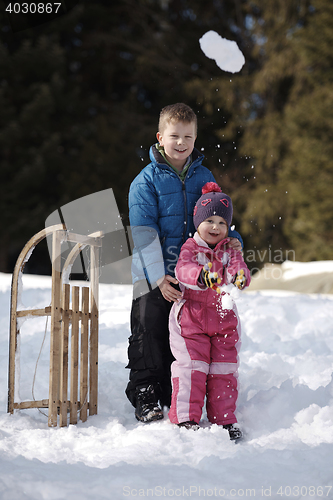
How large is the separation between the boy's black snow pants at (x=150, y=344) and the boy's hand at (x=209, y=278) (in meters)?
0.38

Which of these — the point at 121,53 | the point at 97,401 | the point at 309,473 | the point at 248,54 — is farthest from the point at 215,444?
the point at 121,53

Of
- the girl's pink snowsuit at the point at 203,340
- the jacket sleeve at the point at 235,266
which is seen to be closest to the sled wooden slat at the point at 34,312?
the girl's pink snowsuit at the point at 203,340

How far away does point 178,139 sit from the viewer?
260cm

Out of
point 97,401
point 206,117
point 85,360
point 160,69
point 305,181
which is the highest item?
point 160,69

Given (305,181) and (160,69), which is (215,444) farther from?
(160,69)

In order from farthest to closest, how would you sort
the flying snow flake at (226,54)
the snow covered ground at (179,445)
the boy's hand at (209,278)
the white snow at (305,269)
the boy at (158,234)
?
the white snow at (305,269) < the flying snow flake at (226,54) < the boy at (158,234) < the boy's hand at (209,278) < the snow covered ground at (179,445)

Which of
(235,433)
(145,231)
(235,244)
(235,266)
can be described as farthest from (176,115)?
(235,433)

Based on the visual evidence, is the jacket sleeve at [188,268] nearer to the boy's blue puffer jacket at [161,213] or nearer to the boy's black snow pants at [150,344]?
the boy's blue puffer jacket at [161,213]

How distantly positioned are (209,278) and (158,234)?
0.46 metres

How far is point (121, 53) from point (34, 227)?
5.99 metres

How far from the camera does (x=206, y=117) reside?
45.0ft

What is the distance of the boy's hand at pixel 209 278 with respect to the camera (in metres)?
2.26

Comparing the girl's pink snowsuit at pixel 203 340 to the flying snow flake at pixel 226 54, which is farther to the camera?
the flying snow flake at pixel 226 54

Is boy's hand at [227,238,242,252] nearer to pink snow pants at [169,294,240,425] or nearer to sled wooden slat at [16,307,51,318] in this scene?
pink snow pants at [169,294,240,425]
